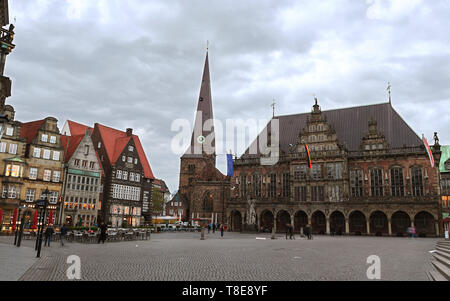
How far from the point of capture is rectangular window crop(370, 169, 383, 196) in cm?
4431

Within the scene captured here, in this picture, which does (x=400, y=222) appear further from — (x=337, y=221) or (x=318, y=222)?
(x=318, y=222)

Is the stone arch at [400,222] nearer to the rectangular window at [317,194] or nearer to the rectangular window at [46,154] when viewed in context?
the rectangular window at [317,194]

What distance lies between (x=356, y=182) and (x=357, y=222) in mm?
5263

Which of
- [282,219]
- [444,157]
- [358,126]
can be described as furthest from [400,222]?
[444,157]

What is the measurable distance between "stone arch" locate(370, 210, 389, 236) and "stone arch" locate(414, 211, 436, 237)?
338cm

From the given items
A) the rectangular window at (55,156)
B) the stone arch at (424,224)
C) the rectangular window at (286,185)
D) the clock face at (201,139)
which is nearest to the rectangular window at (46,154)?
the rectangular window at (55,156)

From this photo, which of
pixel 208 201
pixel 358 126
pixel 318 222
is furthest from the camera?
pixel 208 201

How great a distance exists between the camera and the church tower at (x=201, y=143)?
7700 cm

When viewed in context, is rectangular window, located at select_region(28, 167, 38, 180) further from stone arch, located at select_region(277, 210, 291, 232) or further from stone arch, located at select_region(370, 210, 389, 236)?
stone arch, located at select_region(370, 210, 389, 236)

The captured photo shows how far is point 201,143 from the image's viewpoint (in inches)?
3073
